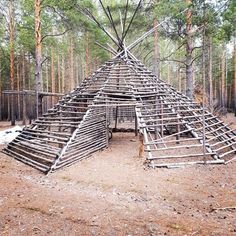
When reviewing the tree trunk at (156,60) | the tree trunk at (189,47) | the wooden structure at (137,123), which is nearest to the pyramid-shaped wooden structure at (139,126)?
the wooden structure at (137,123)

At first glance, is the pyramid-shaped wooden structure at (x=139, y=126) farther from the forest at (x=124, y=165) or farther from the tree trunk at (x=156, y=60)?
the tree trunk at (x=156, y=60)

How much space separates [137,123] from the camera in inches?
502

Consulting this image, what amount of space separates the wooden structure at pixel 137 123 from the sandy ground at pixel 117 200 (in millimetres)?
673

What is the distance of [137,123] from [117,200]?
6.51m

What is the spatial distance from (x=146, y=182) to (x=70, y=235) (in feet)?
10.7

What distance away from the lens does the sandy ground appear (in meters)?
5.15

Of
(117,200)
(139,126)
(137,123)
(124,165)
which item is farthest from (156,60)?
(117,200)

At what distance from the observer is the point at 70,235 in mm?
4879

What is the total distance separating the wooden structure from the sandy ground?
0.67 meters

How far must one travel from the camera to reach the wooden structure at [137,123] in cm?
988

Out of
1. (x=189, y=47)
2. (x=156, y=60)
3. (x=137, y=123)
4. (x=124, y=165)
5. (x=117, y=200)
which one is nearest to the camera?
(x=117, y=200)

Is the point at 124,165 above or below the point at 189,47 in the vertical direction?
below

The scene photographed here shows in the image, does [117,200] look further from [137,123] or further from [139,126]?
[137,123]

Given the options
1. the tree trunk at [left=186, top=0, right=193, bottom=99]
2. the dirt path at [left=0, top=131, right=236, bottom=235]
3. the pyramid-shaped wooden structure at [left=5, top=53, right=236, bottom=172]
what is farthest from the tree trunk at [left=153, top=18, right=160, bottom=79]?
the dirt path at [left=0, top=131, right=236, bottom=235]
